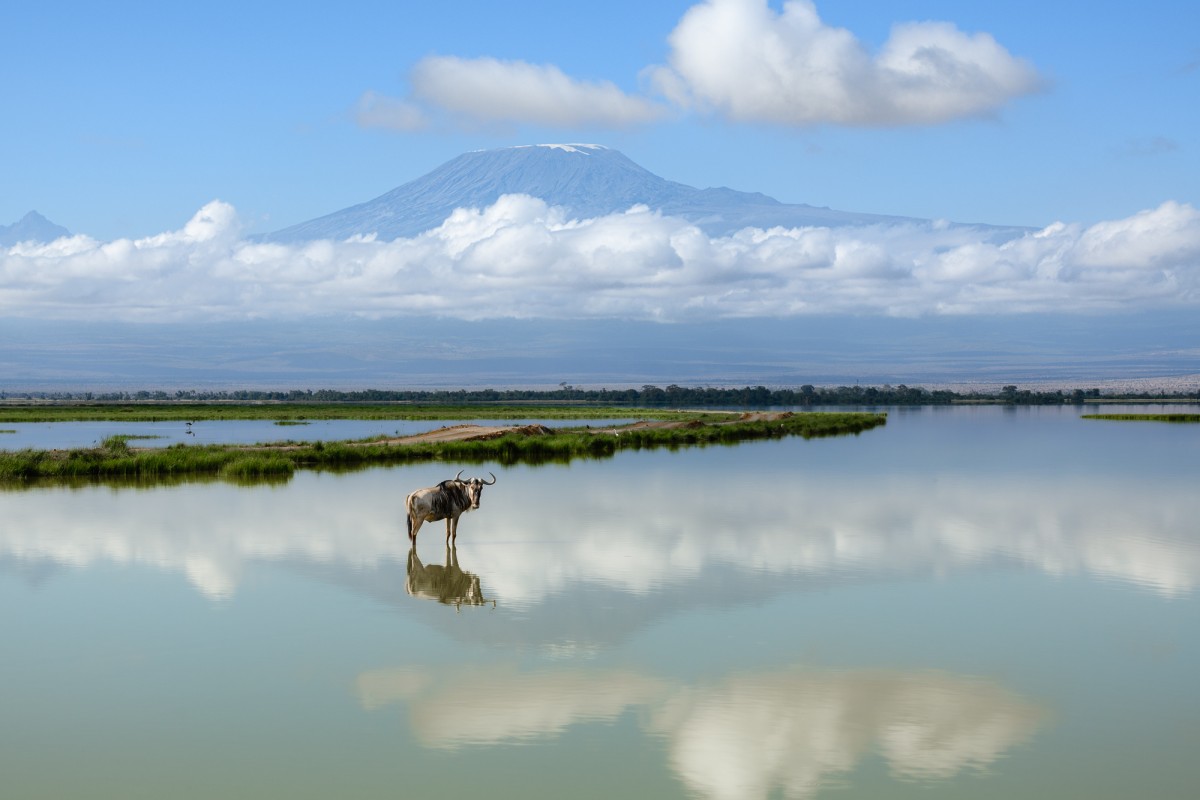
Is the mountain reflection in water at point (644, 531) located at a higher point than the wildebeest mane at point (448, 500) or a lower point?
lower

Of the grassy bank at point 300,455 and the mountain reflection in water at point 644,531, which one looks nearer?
the mountain reflection in water at point 644,531

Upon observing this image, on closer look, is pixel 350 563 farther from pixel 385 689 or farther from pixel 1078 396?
pixel 1078 396

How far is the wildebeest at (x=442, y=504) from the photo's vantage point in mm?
15447

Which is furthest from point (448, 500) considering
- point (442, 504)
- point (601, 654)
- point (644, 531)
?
point (601, 654)

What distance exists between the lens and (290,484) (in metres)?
25.8

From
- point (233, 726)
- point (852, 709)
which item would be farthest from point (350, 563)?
point (852, 709)

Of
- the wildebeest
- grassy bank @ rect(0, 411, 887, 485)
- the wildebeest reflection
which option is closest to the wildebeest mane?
the wildebeest

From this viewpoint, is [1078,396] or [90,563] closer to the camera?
[90,563]

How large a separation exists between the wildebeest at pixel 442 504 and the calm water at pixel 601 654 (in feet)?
1.52

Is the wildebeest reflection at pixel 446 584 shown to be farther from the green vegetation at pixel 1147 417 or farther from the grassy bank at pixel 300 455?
the green vegetation at pixel 1147 417

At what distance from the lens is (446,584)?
43.6ft

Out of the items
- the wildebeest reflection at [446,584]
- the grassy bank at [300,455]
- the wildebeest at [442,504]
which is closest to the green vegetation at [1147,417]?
the grassy bank at [300,455]

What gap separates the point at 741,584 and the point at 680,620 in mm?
2095

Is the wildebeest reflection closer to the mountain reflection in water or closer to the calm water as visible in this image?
the calm water
